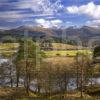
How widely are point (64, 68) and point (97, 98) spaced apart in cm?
820

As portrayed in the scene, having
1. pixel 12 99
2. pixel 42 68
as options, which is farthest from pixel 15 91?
pixel 42 68

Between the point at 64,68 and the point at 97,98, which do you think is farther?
the point at 64,68

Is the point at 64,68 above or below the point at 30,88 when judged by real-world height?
above

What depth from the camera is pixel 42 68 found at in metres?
45.5

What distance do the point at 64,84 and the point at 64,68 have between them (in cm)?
389

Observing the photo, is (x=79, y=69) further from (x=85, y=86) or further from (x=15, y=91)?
(x=15, y=91)

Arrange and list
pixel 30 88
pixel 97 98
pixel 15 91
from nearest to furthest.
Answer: pixel 97 98 → pixel 15 91 → pixel 30 88

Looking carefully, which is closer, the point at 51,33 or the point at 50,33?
the point at 50,33

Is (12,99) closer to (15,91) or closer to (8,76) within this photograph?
(15,91)

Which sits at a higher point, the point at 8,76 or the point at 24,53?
the point at 24,53

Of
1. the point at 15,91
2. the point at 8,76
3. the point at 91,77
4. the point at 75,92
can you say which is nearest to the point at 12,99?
the point at 15,91

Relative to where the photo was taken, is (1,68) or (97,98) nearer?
(97,98)

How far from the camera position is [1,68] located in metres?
43.8

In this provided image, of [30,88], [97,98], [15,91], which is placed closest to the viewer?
[97,98]
